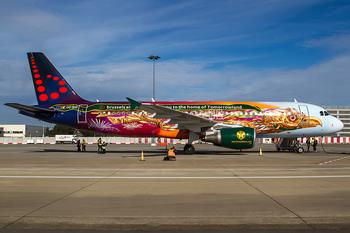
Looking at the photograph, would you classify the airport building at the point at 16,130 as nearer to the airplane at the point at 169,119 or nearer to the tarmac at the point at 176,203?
the airplane at the point at 169,119

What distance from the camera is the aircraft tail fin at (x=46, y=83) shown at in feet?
76.2

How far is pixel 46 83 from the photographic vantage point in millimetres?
23359

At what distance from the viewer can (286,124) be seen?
71.8 feet

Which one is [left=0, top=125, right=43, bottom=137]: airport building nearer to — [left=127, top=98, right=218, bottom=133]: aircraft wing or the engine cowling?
[left=127, top=98, right=218, bottom=133]: aircraft wing

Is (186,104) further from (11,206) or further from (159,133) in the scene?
Answer: (11,206)

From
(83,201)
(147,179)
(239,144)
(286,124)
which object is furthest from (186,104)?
(83,201)

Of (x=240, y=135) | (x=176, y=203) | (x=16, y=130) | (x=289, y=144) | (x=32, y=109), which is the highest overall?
(x=16, y=130)

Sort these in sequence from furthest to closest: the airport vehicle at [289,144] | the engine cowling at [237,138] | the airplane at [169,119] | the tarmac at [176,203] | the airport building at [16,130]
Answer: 1. the airport building at [16,130]
2. the airport vehicle at [289,144]
3. the airplane at [169,119]
4. the engine cowling at [237,138]
5. the tarmac at [176,203]

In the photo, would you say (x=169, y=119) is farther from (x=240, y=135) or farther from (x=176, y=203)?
(x=176, y=203)

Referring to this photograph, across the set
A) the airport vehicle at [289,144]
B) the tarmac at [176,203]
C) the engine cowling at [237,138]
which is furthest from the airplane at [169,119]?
the tarmac at [176,203]

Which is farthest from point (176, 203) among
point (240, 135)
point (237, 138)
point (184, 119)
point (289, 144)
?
point (289, 144)

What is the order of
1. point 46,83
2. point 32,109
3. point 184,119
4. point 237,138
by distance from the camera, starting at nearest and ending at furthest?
point 237,138 < point 184,119 < point 32,109 < point 46,83

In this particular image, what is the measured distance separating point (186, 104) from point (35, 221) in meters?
18.1

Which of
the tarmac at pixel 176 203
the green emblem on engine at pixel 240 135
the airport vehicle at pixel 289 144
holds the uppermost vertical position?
the green emblem on engine at pixel 240 135
